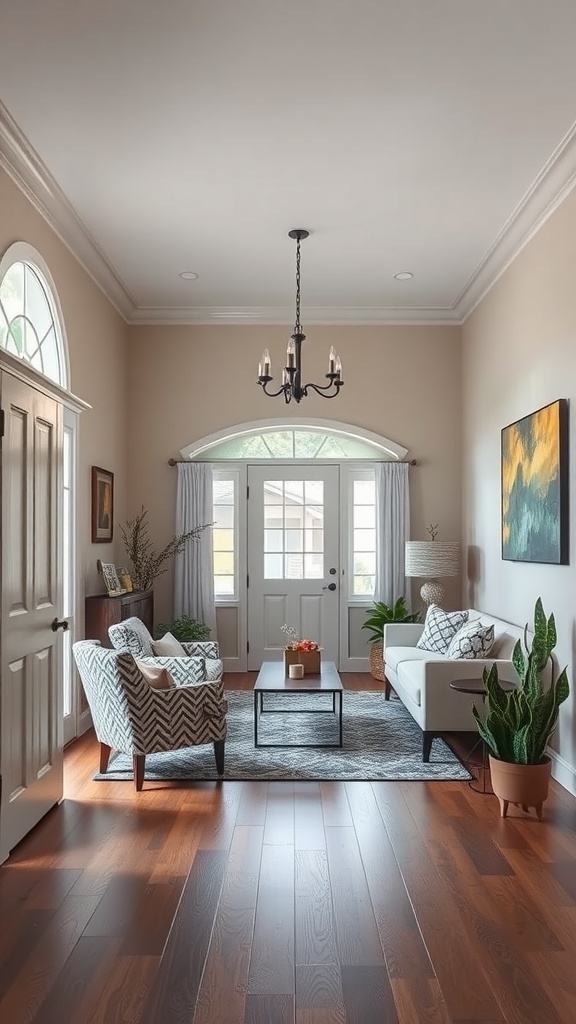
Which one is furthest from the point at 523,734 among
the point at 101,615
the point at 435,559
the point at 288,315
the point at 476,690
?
the point at 288,315

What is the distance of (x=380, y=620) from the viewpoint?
745 cm

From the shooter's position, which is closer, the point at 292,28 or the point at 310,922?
the point at 310,922

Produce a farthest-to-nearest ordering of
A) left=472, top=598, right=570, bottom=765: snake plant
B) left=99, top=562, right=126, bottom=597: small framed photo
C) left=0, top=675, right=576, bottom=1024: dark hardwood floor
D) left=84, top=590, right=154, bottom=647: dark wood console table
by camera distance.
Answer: left=99, top=562, right=126, bottom=597: small framed photo < left=84, top=590, right=154, bottom=647: dark wood console table < left=472, top=598, right=570, bottom=765: snake plant < left=0, top=675, right=576, bottom=1024: dark hardwood floor

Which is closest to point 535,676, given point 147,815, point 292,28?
point 147,815

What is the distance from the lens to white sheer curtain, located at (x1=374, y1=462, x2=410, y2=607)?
25.5ft

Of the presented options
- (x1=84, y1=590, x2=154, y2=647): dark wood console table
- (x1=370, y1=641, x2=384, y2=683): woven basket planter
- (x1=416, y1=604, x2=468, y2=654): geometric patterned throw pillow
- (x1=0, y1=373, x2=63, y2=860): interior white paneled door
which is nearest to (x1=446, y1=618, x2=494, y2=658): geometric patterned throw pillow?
(x1=416, y1=604, x2=468, y2=654): geometric patterned throw pillow

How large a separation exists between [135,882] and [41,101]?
11.6 ft

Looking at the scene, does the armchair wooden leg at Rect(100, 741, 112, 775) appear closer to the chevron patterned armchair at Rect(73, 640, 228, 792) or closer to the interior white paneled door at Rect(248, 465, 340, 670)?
the chevron patterned armchair at Rect(73, 640, 228, 792)

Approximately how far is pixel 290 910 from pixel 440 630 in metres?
3.54

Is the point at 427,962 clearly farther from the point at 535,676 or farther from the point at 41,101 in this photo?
the point at 41,101

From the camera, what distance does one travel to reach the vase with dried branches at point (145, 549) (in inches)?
289

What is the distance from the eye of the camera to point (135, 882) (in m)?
3.25

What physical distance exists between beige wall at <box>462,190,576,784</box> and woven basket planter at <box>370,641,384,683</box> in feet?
3.07

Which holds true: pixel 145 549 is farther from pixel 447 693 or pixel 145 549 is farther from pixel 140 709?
pixel 447 693
